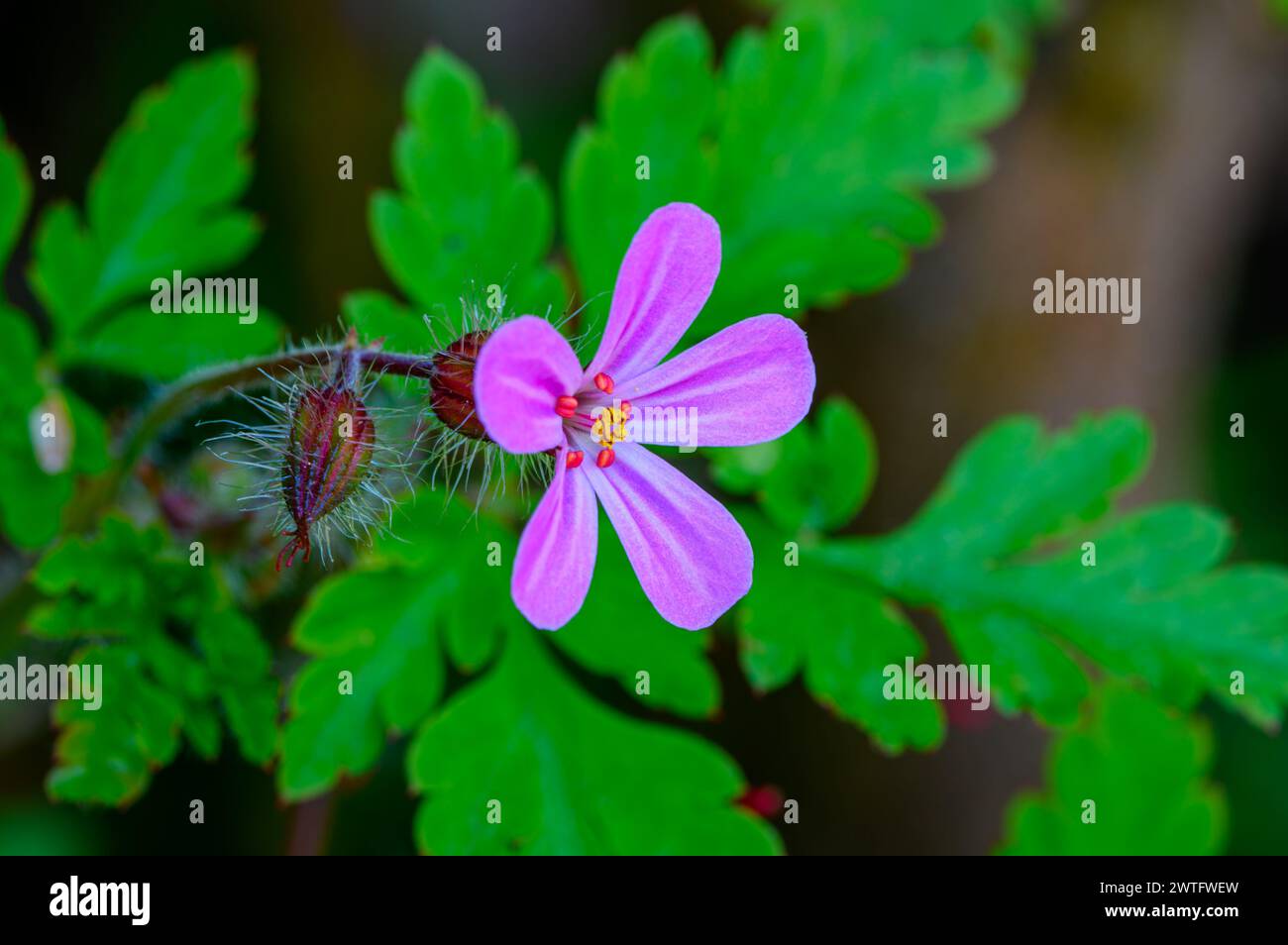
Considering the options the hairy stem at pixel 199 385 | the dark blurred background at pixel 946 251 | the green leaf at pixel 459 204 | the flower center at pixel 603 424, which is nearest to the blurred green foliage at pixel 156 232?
the hairy stem at pixel 199 385

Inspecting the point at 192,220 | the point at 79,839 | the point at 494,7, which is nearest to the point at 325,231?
the point at 494,7

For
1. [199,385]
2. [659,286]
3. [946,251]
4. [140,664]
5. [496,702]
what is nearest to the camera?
[659,286]

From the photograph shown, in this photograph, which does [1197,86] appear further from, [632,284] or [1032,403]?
[632,284]

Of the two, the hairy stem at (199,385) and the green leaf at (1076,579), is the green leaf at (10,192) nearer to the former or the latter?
the hairy stem at (199,385)

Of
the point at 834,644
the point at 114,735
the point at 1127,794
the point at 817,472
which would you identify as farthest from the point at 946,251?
the point at 114,735

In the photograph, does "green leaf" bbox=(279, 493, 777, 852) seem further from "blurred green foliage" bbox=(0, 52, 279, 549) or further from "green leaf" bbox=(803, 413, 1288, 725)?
"blurred green foliage" bbox=(0, 52, 279, 549)

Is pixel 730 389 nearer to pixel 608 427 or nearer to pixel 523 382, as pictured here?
pixel 608 427

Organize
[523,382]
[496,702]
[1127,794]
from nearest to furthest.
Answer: [523,382], [496,702], [1127,794]
